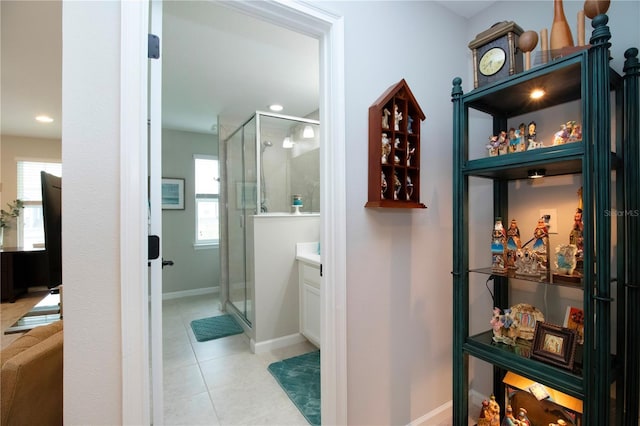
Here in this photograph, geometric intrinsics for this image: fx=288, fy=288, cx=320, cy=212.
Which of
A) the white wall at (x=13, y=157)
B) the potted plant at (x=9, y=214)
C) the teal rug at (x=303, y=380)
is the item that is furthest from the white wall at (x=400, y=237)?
the potted plant at (x=9, y=214)

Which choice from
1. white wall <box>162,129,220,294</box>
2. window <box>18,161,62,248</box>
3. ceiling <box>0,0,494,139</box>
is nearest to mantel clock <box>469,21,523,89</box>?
ceiling <box>0,0,494,139</box>

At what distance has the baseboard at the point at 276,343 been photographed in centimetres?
273

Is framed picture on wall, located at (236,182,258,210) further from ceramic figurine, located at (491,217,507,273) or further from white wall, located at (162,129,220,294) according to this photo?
ceramic figurine, located at (491,217,507,273)

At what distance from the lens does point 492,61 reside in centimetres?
139

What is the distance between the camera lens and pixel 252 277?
9.34ft

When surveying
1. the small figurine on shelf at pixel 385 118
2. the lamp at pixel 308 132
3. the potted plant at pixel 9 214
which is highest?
the lamp at pixel 308 132

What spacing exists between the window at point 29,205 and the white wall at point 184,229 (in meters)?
2.28

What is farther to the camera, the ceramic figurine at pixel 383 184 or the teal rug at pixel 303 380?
the teal rug at pixel 303 380

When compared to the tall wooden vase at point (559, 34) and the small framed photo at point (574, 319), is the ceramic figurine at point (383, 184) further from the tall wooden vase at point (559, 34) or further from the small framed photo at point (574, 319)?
the small framed photo at point (574, 319)

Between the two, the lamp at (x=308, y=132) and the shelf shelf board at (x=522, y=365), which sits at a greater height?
the lamp at (x=308, y=132)

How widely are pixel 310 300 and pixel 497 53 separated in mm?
2270

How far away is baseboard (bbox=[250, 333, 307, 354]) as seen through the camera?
8.96 ft

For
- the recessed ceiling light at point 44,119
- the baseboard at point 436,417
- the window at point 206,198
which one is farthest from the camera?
the window at point 206,198

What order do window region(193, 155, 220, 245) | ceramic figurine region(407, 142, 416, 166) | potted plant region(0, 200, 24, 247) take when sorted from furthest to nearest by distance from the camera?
1. window region(193, 155, 220, 245)
2. potted plant region(0, 200, 24, 247)
3. ceramic figurine region(407, 142, 416, 166)
